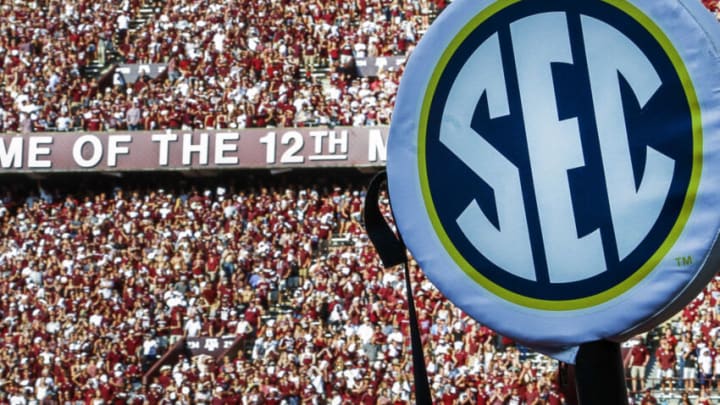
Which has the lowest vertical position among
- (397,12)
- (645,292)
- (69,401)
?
(69,401)

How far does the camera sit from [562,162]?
1836mm

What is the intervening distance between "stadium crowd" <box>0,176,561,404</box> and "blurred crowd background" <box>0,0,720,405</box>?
41 millimetres

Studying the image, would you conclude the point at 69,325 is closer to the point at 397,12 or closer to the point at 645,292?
the point at 397,12

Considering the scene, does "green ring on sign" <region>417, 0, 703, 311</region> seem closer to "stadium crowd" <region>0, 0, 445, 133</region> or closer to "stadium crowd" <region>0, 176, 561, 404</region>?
"stadium crowd" <region>0, 176, 561, 404</region>

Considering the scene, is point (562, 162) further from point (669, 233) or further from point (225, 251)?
point (225, 251)

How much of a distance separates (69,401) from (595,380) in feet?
49.9

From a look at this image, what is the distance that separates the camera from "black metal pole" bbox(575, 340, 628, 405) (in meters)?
1.76

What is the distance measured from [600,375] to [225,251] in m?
18.0

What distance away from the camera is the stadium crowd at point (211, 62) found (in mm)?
23109

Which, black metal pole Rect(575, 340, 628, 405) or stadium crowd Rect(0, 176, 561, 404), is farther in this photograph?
stadium crowd Rect(0, 176, 561, 404)

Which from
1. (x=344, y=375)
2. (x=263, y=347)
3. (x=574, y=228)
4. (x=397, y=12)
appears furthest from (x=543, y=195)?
(x=397, y=12)

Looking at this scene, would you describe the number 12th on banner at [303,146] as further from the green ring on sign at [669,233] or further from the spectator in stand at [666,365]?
the green ring on sign at [669,233]

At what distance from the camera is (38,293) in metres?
19.0

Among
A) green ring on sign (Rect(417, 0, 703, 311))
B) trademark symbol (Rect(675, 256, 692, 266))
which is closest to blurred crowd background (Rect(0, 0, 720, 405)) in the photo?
green ring on sign (Rect(417, 0, 703, 311))
